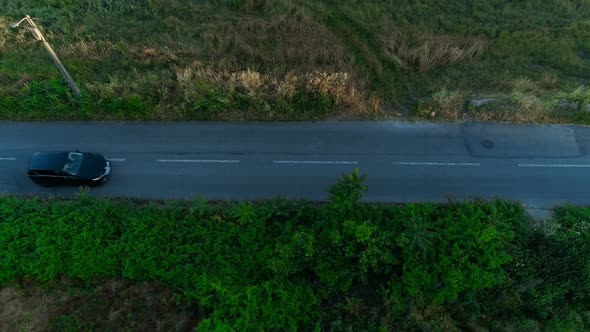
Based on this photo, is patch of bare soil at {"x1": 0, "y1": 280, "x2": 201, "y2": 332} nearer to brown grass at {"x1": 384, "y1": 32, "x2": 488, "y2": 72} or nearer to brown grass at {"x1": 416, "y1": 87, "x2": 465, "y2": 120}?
brown grass at {"x1": 416, "y1": 87, "x2": 465, "y2": 120}

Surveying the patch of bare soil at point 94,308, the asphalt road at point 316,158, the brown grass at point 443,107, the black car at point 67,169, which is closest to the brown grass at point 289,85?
the asphalt road at point 316,158

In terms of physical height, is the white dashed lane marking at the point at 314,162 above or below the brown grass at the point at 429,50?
below

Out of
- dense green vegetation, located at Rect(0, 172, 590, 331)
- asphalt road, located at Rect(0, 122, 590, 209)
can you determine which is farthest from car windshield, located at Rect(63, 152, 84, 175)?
dense green vegetation, located at Rect(0, 172, 590, 331)

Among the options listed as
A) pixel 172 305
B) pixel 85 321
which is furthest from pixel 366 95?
pixel 85 321

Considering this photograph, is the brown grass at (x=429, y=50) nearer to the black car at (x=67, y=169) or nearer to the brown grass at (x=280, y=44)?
the brown grass at (x=280, y=44)

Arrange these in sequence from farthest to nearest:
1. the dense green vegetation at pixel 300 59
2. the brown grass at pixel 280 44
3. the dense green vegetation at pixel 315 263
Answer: the brown grass at pixel 280 44 < the dense green vegetation at pixel 300 59 < the dense green vegetation at pixel 315 263

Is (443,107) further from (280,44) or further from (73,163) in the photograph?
(73,163)
